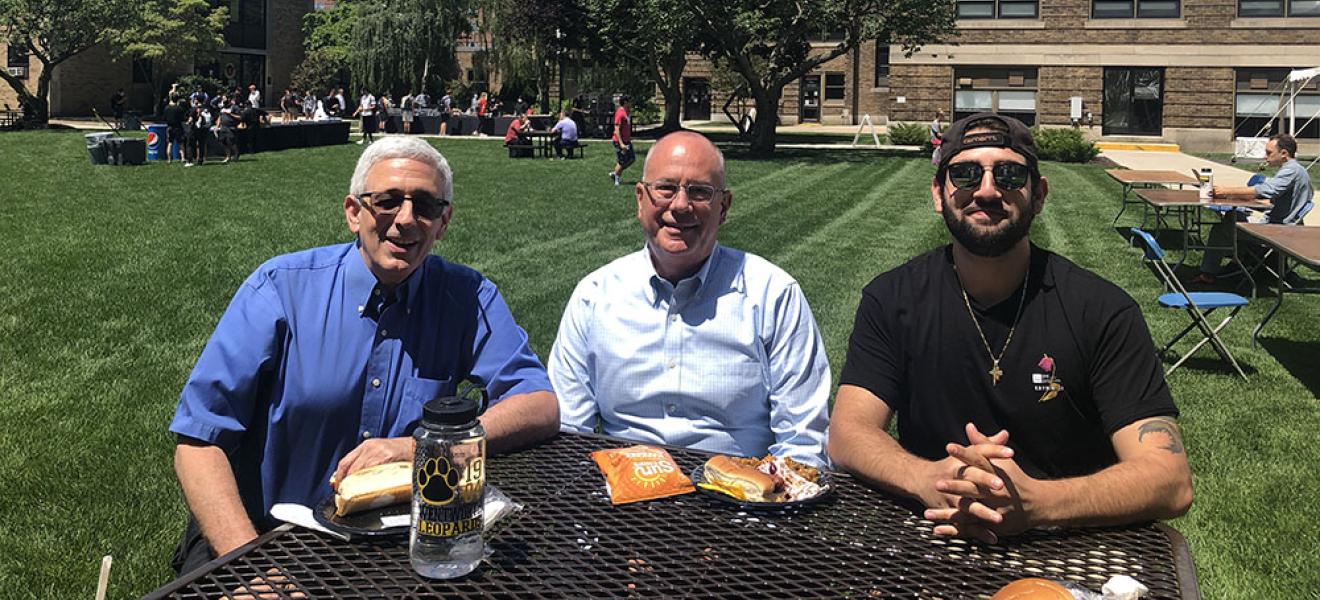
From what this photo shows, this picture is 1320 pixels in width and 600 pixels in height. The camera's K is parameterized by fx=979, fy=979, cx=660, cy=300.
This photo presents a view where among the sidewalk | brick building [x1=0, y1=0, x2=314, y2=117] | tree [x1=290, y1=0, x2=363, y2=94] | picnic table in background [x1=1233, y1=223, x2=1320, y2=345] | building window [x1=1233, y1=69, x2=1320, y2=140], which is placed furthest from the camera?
tree [x1=290, y1=0, x2=363, y2=94]

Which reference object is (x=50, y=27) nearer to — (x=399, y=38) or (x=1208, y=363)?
(x=399, y=38)

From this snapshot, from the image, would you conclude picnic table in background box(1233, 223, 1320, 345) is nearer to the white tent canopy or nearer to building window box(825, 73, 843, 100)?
the white tent canopy

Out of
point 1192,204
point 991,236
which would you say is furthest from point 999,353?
point 1192,204

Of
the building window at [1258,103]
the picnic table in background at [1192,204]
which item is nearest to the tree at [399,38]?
the building window at [1258,103]

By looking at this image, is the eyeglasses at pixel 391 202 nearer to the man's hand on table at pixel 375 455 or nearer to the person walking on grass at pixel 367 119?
the man's hand on table at pixel 375 455

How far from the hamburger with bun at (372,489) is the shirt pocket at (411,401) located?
0.51m

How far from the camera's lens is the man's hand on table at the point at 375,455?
2416mm

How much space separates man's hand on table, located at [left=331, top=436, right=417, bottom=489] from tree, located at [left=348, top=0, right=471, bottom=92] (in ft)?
168

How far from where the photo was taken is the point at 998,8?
1545 inches

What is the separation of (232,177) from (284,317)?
18.7 meters

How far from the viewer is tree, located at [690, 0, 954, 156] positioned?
2852 cm

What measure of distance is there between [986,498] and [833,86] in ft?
185

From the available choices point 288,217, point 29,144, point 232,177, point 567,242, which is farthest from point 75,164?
point 567,242

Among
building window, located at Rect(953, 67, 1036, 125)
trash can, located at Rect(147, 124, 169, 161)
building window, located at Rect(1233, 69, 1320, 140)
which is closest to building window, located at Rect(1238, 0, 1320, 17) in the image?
building window, located at Rect(1233, 69, 1320, 140)
